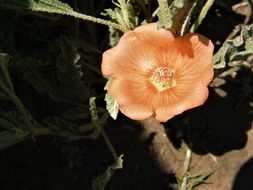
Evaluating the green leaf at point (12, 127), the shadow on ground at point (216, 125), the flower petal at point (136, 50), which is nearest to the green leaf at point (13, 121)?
the green leaf at point (12, 127)

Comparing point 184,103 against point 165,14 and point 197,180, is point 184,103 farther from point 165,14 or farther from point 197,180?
point 197,180

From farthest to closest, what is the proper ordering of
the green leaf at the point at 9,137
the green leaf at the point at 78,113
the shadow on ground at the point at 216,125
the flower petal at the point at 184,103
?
the shadow on ground at the point at 216,125 → the green leaf at the point at 78,113 → the green leaf at the point at 9,137 → the flower petal at the point at 184,103

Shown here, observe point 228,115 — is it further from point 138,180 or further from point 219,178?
point 138,180

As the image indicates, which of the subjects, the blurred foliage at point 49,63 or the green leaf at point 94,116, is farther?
the blurred foliage at point 49,63

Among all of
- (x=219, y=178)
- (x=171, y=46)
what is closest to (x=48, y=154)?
(x=219, y=178)

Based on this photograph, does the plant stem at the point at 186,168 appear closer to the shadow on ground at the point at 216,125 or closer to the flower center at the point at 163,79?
the shadow on ground at the point at 216,125

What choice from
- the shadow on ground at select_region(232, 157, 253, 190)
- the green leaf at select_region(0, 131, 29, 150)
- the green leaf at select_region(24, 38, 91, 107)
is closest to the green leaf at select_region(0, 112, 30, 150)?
the green leaf at select_region(0, 131, 29, 150)

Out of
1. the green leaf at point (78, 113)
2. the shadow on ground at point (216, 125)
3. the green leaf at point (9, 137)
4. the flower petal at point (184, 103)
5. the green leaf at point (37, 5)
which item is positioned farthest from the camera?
the shadow on ground at point (216, 125)
